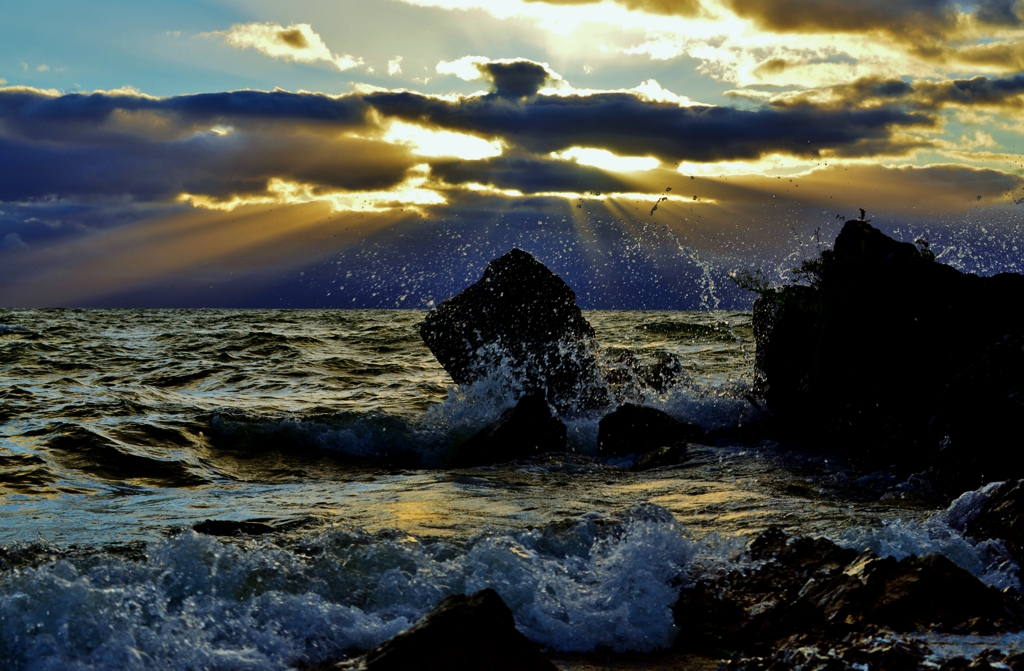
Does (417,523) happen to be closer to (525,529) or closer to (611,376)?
(525,529)

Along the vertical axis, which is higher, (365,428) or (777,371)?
(777,371)

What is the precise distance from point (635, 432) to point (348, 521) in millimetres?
4588

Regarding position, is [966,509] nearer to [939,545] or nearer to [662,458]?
[939,545]

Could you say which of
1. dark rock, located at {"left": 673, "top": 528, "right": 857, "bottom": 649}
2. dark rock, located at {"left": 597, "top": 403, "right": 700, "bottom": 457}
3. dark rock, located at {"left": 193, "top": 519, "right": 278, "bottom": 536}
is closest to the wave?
dark rock, located at {"left": 673, "top": 528, "right": 857, "bottom": 649}

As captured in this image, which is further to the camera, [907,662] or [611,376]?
[611,376]

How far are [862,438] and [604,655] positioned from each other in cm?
550

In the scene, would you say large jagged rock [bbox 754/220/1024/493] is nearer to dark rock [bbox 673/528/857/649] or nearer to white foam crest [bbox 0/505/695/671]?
dark rock [bbox 673/528/857/649]

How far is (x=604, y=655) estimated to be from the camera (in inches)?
163

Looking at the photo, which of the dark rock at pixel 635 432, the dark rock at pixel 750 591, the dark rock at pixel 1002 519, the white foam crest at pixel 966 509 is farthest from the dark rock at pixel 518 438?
the dark rock at pixel 1002 519

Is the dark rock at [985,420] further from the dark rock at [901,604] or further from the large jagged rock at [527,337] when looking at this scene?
the large jagged rock at [527,337]

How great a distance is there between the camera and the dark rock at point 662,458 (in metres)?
9.11

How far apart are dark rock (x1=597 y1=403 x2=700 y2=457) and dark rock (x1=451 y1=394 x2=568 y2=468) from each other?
53 cm

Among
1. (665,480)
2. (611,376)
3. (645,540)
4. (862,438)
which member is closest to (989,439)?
(862,438)

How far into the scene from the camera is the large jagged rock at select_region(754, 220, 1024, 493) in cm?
705
